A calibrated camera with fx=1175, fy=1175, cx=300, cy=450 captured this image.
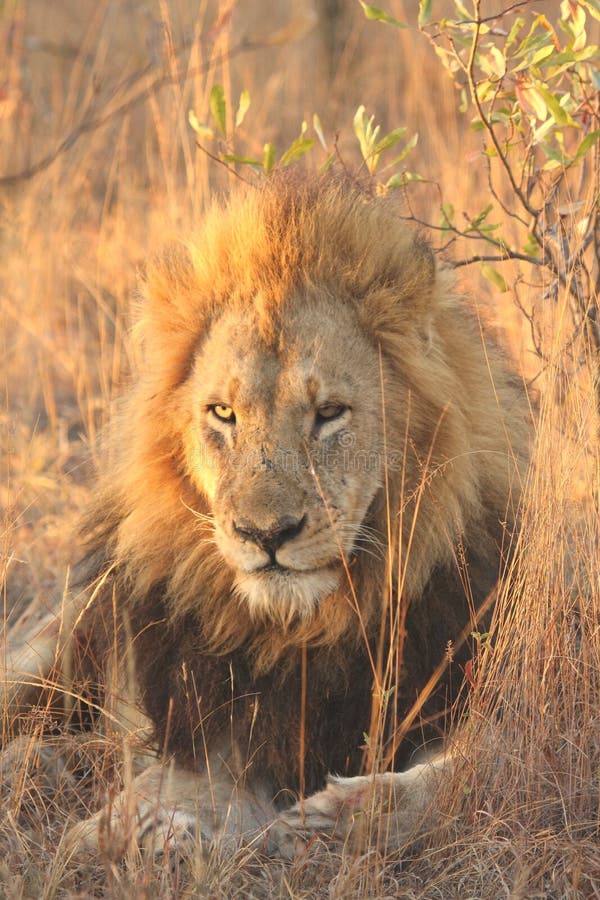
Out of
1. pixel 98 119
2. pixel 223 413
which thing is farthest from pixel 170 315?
pixel 98 119

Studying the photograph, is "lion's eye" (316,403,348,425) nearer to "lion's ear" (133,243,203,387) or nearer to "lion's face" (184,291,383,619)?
"lion's face" (184,291,383,619)

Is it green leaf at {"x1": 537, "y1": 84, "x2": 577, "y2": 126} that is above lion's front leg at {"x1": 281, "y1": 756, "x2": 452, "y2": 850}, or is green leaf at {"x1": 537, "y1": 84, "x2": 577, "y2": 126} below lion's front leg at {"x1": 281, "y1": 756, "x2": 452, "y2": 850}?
above

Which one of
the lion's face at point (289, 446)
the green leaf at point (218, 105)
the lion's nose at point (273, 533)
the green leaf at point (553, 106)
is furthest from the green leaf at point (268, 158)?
the lion's nose at point (273, 533)

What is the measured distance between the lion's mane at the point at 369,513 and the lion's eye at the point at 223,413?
16cm

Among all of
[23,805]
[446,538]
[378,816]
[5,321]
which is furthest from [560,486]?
[5,321]

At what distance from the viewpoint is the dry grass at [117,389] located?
2.84m

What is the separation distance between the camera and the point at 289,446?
9.87 ft

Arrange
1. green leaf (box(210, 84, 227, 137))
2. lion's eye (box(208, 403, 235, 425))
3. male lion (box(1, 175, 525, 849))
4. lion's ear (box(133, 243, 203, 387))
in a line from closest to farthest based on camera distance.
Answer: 1. male lion (box(1, 175, 525, 849))
2. lion's eye (box(208, 403, 235, 425))
3. lion's ear (box(133, 243, 203, 387))
4. green leaf (box(210, 84, 227, 137))

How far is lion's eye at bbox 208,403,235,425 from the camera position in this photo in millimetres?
3148

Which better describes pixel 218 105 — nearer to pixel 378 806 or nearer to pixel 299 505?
pixel 299 505

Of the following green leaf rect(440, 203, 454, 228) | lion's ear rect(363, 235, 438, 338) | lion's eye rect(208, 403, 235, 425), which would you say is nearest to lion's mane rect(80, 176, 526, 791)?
lion's ear rect(363, 235, 438, 338)

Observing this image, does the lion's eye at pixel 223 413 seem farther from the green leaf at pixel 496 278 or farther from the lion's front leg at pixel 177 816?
the green leaf at pixel 496 278

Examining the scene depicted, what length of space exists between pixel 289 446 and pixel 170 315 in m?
0.66

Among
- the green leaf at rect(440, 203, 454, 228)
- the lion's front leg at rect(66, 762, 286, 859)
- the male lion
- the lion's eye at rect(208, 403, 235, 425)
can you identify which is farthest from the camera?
the green leaf at rect(440, 203, 454, 228)
